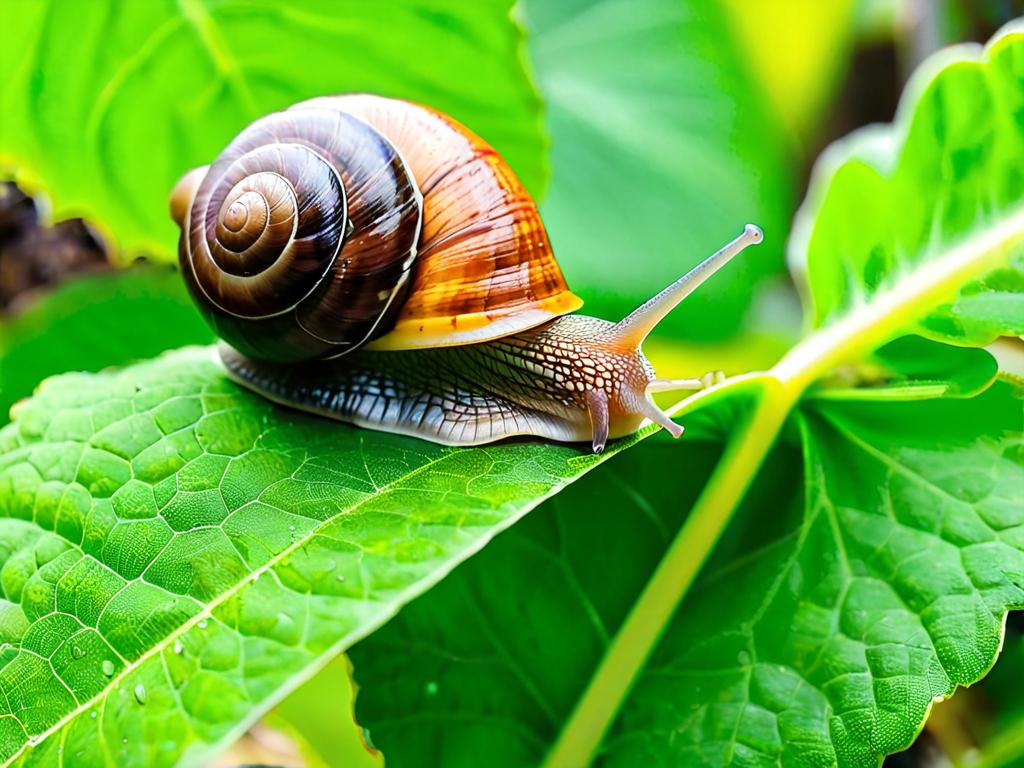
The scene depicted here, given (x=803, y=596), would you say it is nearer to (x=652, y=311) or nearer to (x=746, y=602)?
(x=746, y=602)

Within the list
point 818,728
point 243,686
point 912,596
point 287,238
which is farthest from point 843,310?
point 243,686

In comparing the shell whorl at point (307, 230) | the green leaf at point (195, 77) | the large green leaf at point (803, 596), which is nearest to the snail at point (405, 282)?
the shell whorl at point (307, 230)

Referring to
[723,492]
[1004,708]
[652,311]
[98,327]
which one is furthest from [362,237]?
[1004,708]

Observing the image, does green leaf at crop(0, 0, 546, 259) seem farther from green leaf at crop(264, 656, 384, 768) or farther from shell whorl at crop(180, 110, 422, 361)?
green leaf at crop(264, 656, 384, 768)

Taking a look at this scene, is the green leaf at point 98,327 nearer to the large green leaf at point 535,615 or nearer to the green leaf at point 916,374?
the large green leaf at point 535,615

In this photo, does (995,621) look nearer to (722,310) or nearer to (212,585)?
(212,585)

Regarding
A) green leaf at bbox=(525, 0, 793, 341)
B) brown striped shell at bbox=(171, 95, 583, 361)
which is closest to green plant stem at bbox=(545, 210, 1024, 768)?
brown striped shell at bbox=(171, 95, 583, 361)

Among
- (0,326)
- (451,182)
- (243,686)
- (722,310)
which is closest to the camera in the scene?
(243,686)
